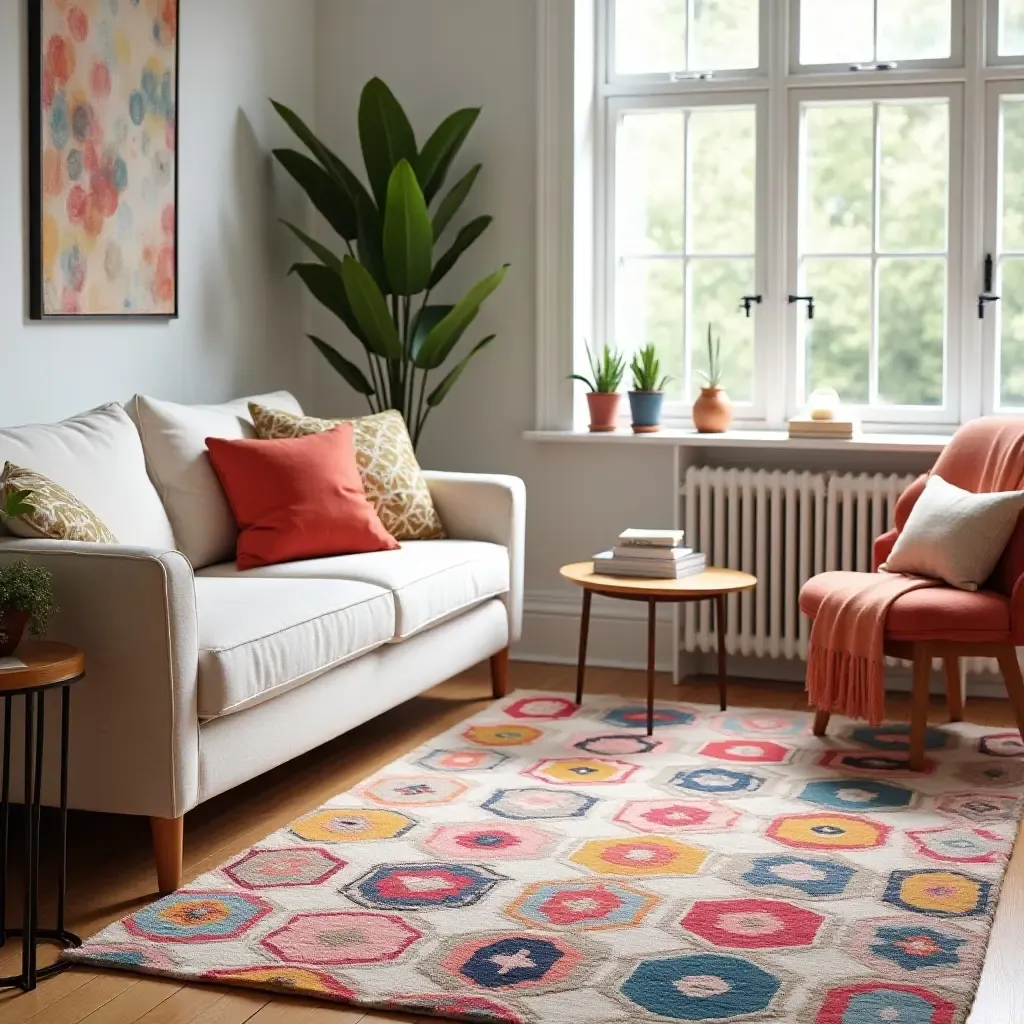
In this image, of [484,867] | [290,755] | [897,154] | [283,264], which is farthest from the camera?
[283,264]

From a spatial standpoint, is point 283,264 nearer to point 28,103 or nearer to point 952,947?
point 28,103

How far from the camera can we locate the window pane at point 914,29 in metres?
4.79

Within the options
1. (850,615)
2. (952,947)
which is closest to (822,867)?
(952,947)

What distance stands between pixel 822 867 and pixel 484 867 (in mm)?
682

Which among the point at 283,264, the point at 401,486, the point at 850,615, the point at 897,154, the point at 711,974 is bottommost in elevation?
the point at 711,974

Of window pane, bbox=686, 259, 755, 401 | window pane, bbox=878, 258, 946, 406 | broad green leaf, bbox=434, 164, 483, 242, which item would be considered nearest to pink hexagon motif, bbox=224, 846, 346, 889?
broad green leaf, bbox=434, 164, 483, 242

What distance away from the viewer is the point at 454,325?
4.80m

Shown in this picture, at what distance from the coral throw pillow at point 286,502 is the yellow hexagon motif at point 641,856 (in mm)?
1195

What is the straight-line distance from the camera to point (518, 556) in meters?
4.59

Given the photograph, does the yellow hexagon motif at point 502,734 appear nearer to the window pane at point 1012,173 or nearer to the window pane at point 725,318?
the window pane at point 725,318

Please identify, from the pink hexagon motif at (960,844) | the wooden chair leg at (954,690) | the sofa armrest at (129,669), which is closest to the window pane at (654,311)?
the wooden chair leg at (954,690)

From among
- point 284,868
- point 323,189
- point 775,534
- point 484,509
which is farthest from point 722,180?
point 284,868

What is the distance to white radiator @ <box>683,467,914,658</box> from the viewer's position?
4.66 m

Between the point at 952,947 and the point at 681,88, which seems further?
the point at 681,88
